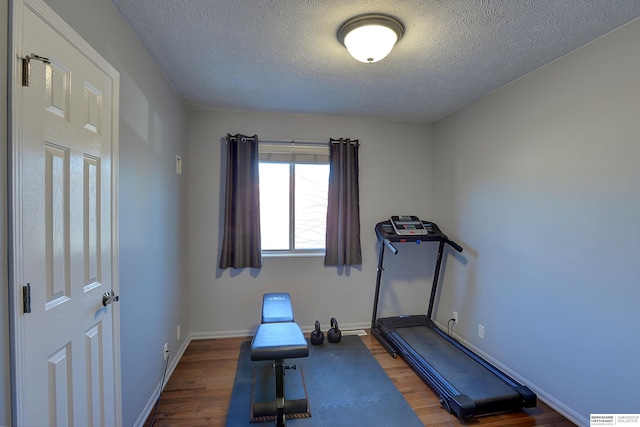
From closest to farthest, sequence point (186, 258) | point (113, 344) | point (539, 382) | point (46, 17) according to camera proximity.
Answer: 1. point (46, 17)
2. point (113, 344)
3. point (539, 382)
4. point (186, 258)

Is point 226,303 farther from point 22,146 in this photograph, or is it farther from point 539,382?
point 539,382

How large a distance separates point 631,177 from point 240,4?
2.44 meters

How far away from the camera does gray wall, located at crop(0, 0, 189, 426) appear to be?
4.97 feet

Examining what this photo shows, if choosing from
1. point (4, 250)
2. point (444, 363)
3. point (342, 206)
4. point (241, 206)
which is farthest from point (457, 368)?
point (4, 250)

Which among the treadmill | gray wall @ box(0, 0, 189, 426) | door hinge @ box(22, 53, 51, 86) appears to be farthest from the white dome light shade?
the treadmill

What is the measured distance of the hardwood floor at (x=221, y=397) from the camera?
1911 millimetres

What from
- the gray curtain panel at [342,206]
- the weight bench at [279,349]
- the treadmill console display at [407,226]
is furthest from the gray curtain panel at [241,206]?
the treadmill console display at [407,226]

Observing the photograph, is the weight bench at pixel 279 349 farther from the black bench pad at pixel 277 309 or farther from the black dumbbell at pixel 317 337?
the black dumbbell at pixel 317 337

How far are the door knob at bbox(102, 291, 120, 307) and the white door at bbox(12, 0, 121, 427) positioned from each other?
0.02 meters

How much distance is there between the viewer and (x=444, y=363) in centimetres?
245

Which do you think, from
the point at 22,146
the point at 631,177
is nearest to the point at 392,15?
the point at 631,177

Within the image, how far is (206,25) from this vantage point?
5.49ft

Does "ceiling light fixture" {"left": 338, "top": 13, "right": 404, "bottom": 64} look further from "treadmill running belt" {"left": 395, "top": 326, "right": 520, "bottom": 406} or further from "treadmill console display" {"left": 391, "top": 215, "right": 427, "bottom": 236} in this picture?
"treadmill running belt" {"left": 395, "top": 326, "right": 520, "bottom": 406}

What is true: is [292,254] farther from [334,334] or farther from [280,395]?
[280,395]
